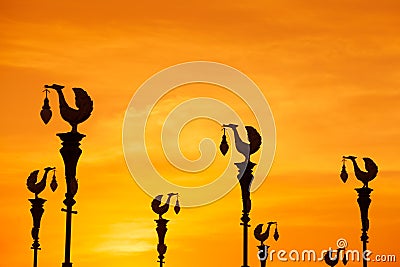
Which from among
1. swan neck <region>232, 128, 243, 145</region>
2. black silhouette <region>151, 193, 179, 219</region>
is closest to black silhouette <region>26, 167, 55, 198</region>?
black silhouette <region>151, 193, 179, 219</region>

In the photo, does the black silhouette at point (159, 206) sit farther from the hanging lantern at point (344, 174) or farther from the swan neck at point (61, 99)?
the swan neck at point (61, 99)

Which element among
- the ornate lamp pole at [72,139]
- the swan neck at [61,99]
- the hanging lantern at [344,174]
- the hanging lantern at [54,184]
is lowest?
the ornate lamp pole at [72,139]

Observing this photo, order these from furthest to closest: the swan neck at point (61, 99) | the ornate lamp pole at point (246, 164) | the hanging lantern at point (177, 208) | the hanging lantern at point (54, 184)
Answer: the hanging lantern at point (177, 208) < the hanging lantern at point (54, 184) < the ornate lamp pole at point (246, 164) < the swan neck at point (61, 99)

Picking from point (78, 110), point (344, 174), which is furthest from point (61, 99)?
point (344, 174)

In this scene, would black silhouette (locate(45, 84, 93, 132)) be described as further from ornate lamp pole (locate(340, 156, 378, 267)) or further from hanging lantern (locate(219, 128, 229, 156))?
ornate lamp pole (locate(340, 156, 378, 267))

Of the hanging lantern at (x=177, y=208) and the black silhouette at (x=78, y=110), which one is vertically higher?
the hanging lantern at (x=177, y=208)

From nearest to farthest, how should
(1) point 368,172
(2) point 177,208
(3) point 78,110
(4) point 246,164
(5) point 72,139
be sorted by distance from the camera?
(5) point 72,139 < (3) point 78,110 < (4) point 246,164 < (1) point 368,172 < (2) point 177,208

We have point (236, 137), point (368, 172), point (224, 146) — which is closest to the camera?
point (224, 146)

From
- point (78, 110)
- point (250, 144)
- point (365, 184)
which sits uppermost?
point (365, 184)

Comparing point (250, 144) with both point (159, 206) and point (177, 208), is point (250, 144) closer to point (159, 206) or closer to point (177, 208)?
point (159, 206)

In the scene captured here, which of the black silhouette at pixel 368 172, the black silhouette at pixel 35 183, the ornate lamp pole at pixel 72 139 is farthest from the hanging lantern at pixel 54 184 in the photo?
the black silhouette at pixel 368 172

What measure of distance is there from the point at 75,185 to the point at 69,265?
2222 mm

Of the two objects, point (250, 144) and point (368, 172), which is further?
point (368, 172)

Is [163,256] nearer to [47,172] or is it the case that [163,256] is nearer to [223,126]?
[47,172]
